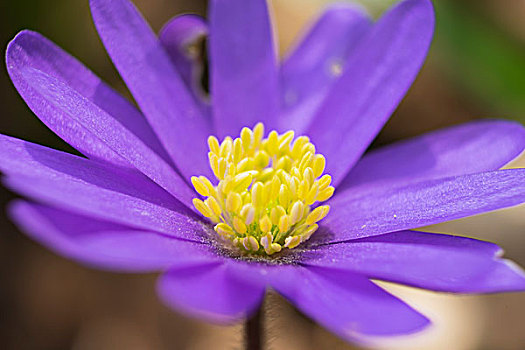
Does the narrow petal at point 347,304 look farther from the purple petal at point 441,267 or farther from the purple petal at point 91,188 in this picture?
the purple petal at point 91,188

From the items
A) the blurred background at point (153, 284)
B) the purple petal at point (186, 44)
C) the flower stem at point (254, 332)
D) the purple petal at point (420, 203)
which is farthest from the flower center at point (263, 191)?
the blurred background at point (153, 284)

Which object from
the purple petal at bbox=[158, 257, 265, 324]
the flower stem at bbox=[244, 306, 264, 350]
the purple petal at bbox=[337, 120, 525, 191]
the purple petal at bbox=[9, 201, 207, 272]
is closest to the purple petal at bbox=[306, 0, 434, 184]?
the purple petal at bbox=[337, 120, 525, 191]

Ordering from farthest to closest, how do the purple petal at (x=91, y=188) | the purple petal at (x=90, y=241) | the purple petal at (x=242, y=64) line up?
the purple petal at (x=242, y=64) < the purple petal at (x=91, y=188) < the purple petal at (x=90, y=241)

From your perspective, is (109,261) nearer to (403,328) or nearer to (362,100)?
(403,328)

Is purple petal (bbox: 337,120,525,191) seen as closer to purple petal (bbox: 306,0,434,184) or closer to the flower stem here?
purple petal (bbox: 306,0,434,184)

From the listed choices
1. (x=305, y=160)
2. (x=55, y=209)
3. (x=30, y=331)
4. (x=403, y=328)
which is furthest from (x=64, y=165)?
(x=30, y=331)
